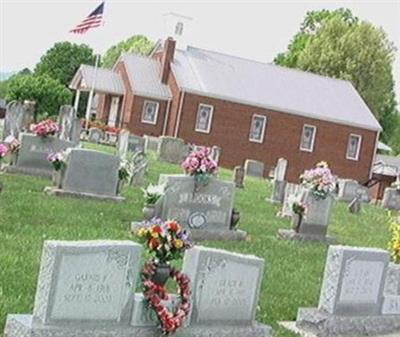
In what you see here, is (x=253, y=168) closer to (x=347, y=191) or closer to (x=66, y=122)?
(x=347, y=191)

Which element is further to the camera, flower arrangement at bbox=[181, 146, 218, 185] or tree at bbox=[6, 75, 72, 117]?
tree at bbox=[6, 75, 72, 117]

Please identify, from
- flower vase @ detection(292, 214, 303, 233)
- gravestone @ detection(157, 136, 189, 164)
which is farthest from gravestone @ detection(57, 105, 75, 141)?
flower vase @ detection(292, 214, 303, 233)

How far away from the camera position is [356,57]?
213 feet

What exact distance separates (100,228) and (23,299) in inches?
193

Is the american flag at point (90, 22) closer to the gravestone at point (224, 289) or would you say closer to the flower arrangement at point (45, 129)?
the flower arrangement at point (45, 129)

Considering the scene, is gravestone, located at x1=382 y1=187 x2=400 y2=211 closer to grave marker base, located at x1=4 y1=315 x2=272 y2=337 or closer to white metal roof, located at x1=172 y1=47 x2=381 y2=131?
white metal roof, located at x1=172 y1=47 x2=381 y2=131

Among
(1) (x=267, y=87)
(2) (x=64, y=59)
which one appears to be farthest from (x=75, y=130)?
(2) (x=64, y=59)

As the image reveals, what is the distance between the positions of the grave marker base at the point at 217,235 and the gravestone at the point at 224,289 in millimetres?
5753

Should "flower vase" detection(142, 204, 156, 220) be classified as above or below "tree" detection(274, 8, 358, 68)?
below

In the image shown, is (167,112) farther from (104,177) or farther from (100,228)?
(100,228)

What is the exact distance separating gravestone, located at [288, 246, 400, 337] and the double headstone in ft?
3.93

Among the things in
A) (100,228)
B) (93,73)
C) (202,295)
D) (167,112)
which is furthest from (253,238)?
(93,73)

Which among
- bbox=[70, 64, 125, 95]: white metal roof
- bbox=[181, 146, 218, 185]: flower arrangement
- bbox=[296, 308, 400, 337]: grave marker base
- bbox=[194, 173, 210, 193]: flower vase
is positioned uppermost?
bbox=[70, 64, 125, 95]: white metal roof

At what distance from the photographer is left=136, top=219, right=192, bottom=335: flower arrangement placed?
7008 mm
